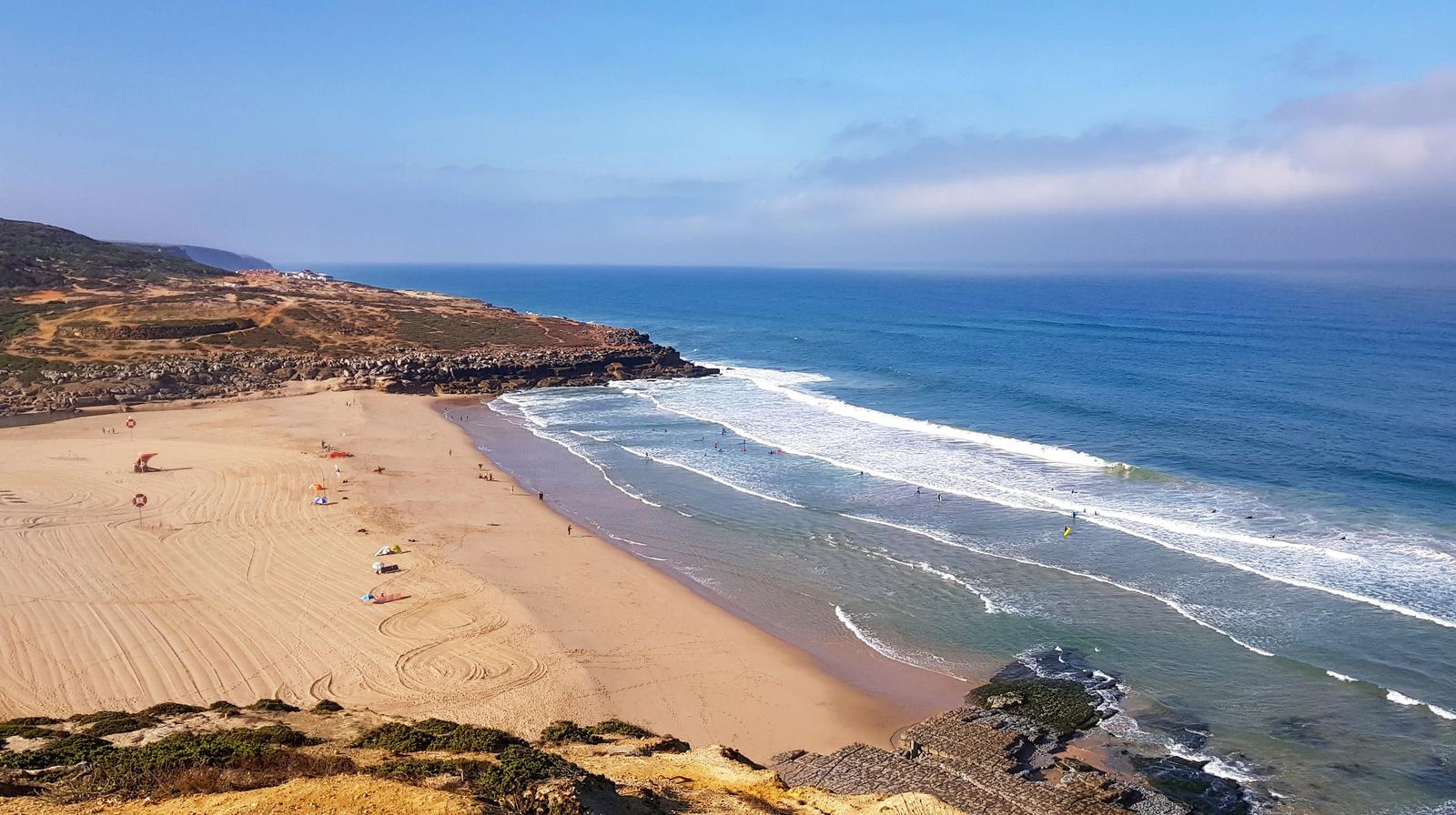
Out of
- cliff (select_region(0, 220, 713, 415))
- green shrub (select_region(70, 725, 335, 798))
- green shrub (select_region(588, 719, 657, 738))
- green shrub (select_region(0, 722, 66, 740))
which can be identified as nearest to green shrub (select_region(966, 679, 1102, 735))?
green shrub (select_region(588, 719, 657, 738))

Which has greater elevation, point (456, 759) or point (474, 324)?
point (474, 324)

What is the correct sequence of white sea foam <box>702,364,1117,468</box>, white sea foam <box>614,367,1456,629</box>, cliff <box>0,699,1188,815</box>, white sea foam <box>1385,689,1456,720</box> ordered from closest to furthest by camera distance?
cliff <box>0,699,1188,815</box>, white sea foam <box>1385,689,1456,720</box>, white sea foam <box>614,367,1456,629</box>, white sea foam <box>702,364,1117,468</box>

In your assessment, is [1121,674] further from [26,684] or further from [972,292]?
[972,292]

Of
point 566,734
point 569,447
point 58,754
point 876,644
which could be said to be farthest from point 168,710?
point 569,447

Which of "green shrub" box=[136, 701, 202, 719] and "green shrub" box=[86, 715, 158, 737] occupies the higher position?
"green shrub" box=[86, 715, 158, 737]

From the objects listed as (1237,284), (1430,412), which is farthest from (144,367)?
(1237,284)

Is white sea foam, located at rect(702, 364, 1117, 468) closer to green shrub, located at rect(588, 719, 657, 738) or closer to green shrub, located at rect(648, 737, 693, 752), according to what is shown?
green shrub, located at rect(588, 719, 657, 738)

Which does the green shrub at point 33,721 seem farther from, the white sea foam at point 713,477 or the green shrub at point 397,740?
the white sea foam at point 713,477
